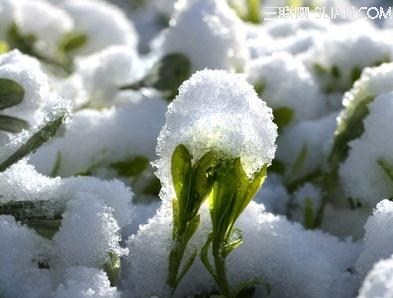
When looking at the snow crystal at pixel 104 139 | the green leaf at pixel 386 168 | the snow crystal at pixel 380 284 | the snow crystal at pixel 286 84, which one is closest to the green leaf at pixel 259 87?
the snow crystal at pixel 286 84

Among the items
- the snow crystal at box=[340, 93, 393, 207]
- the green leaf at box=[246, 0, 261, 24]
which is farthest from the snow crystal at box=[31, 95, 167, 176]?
the green leaf at box=[246, 0, 261, 24]

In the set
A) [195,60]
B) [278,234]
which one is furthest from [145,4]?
[278,234]

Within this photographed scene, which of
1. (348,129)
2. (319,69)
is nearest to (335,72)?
(319,69)

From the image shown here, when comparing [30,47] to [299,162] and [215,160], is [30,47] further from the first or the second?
[215,160]

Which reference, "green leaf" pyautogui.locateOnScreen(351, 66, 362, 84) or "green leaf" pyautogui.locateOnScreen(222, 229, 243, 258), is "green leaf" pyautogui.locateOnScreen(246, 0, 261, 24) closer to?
"green leaf" pyautogui.locateOnScreen(351, 66, 362, 84)

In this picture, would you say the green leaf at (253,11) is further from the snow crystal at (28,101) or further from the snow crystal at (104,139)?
the snow crystal at (28,101)

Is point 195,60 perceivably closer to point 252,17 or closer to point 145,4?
point 252,17
